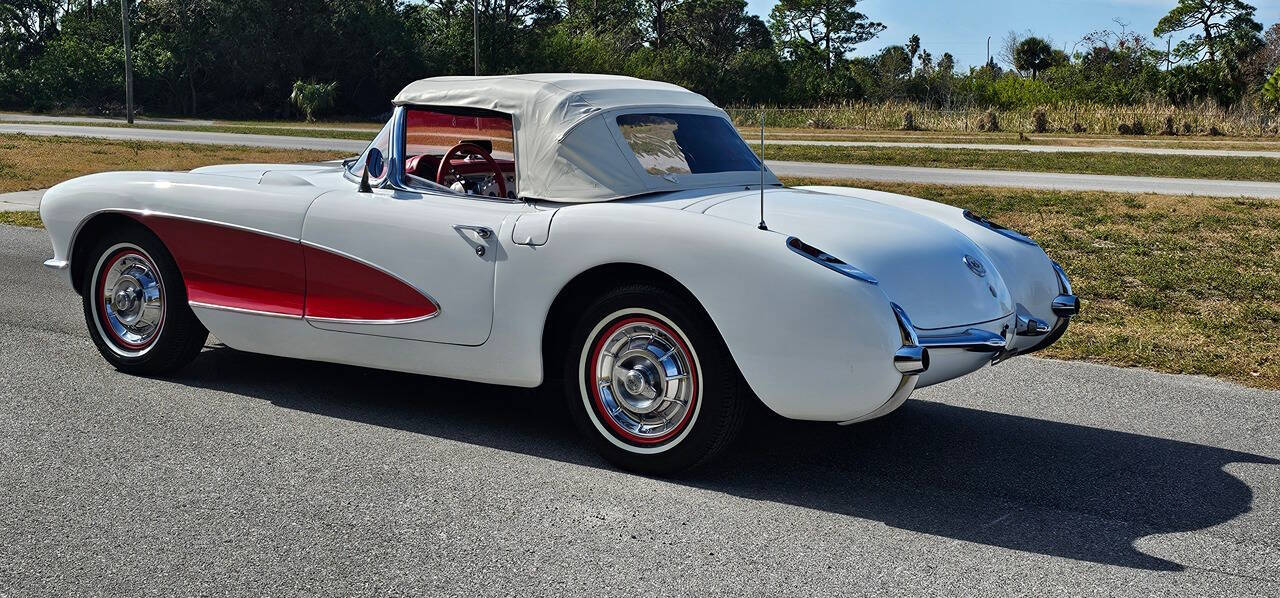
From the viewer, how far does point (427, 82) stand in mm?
5703

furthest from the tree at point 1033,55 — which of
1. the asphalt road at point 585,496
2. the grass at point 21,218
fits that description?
the asphalt road at point 585,496

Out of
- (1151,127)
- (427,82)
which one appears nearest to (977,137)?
(1151,127)

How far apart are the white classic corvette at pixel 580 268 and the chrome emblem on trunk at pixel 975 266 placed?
12mm

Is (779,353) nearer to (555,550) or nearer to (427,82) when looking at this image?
(555,550)

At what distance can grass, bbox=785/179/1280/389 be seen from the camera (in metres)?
7.06

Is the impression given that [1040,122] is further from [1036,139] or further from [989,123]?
[1036,139]

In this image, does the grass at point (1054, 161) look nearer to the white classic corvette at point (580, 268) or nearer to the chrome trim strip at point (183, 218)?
the white classic corvette at point (580, 268)

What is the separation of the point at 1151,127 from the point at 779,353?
Result: 31126 mm

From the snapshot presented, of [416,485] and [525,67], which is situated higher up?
[525,67]

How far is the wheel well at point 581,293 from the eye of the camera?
4590mm

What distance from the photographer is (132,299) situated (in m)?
6.07

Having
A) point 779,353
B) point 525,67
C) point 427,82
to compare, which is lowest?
point 779,353

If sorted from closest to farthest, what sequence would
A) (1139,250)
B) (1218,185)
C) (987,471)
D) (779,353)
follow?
(779,353), (987,471), (1139,250), (1218,185)

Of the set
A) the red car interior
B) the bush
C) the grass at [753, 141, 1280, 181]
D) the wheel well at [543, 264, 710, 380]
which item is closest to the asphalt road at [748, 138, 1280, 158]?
the grass at [753, 141, 1280, 181]
